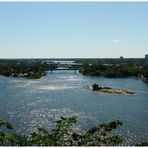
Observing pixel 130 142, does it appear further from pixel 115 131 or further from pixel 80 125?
pixel 80 125

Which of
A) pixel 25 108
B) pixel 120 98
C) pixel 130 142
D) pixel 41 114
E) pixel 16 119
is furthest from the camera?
pixel 120 98

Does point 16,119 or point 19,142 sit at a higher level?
point 19,142

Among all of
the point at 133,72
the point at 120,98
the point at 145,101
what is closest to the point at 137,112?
the point at 145,101

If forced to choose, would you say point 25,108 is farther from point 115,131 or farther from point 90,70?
point 90,70

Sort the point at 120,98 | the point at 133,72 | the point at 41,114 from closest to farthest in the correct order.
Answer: the point at 41,114
the point at 120,98
the point at 133,72

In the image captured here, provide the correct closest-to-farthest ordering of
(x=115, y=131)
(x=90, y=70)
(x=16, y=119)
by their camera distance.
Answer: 1. (x=115, y=131)
2. (x=16, y=119)
3. (x=90, y=70)

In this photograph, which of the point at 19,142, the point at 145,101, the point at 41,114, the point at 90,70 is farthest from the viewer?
the point at 90,70

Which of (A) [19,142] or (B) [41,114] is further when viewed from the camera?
(B) [41,114]

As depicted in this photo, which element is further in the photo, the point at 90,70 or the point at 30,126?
the point at 90,70

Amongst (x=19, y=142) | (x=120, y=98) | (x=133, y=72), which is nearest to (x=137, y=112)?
(x=120, y=98)
